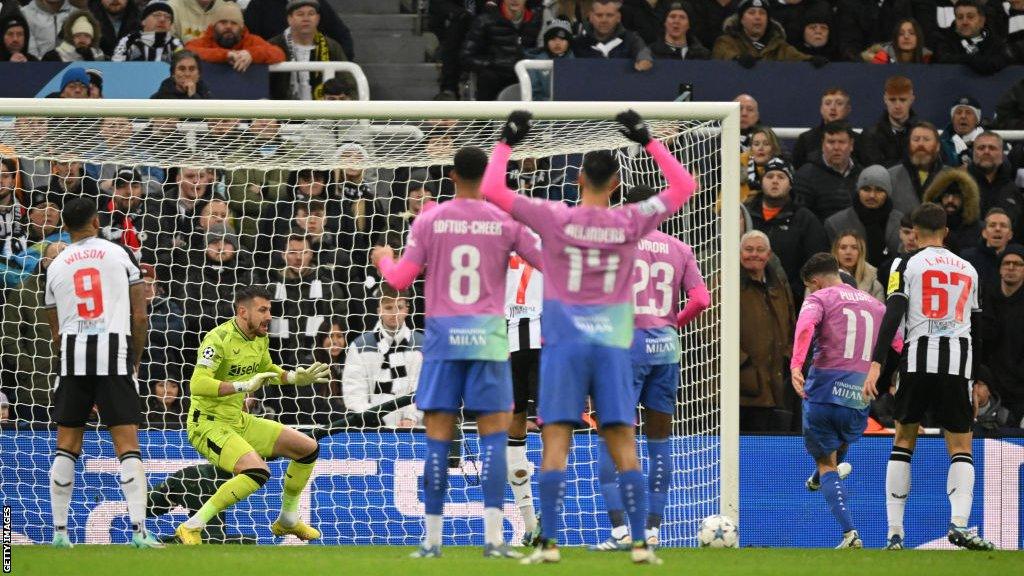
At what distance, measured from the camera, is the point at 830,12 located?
17156 mm

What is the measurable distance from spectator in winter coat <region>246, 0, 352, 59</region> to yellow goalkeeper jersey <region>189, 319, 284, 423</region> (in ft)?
17.4

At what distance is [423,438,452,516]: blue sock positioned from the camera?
895 cm

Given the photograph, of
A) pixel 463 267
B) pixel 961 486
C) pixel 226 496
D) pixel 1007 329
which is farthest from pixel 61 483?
pixel 1007 329

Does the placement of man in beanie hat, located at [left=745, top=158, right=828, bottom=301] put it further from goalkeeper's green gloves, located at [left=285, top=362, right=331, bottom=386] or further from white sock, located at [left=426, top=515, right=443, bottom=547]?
white sock, located at [left=426, top=515, right=443, bottom=547]

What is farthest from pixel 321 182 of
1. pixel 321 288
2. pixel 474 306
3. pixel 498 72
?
pixel 474 306

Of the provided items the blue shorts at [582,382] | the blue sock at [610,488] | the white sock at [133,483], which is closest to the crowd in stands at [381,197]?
the white sock at [133,483]

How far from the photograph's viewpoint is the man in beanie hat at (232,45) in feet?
50.3

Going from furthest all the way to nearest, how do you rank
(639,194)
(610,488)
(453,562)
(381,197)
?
(381,197), (639,194), (610,488), (453,562)

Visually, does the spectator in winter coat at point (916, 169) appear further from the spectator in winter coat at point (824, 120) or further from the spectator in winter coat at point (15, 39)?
the spectator in winter coat at point (15, 39)

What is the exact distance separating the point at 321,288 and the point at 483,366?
4590 mm

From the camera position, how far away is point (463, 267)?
8.98 metres

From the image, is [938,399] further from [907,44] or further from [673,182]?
[907,44]

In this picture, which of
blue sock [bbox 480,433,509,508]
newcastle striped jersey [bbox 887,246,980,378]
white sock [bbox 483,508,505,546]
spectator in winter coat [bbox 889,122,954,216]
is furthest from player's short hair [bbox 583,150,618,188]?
spectator in winter coat [bbox 889,122,954,216]

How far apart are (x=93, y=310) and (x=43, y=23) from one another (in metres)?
6.49
